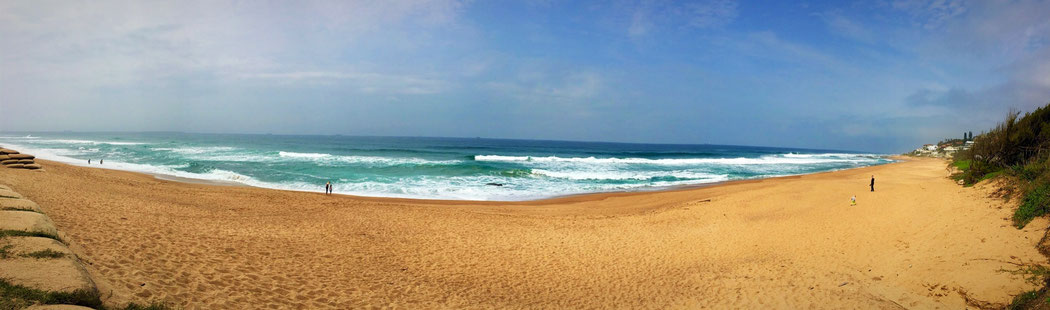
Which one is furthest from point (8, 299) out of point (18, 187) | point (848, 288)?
point (18, 187)

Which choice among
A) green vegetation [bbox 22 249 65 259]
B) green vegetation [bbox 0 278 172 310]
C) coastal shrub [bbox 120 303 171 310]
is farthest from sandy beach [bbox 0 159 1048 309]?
green vegetation [bbox 22 249 65 259]

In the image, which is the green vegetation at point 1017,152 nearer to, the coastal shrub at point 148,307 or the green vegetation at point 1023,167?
the green vegetation at point 1023,167

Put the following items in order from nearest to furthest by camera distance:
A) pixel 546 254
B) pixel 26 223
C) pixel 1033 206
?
pixel 26 223, pixel 1033 206, pixel 546 254

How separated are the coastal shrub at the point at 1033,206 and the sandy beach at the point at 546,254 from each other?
0.23 m

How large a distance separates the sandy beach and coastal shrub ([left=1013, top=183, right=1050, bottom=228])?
23 cm

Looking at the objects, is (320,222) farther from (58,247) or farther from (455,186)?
(455,186)

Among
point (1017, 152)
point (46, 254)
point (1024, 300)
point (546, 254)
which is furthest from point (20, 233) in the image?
point (1017, 152)

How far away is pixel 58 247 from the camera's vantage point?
519cm

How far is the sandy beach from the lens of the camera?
6.21m

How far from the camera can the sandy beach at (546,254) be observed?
621 centimetres

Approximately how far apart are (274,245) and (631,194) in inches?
600

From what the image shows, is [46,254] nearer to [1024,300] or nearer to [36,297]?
[36,297]

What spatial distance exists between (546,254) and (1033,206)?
28.3 ft

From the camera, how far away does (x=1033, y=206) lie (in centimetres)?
761
